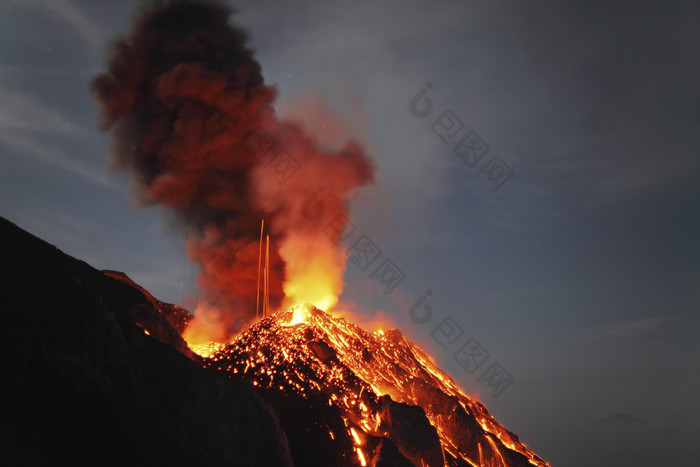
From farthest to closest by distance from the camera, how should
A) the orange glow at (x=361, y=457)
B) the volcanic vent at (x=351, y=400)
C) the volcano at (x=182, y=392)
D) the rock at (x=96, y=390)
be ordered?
the volcanic vent at (x=351, y=400) → the orange glow at (x=361, y=457) → the volcano at (x=182, y=392) → the rock at (x=96, y=390)

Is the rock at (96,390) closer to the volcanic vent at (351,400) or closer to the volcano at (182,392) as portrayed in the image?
the volcano at (182,392)

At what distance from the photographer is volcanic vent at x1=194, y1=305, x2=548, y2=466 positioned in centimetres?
5031

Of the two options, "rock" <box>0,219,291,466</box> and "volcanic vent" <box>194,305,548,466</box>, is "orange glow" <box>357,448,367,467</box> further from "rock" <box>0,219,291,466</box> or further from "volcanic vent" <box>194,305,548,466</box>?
"rock" <box>0,219,291,466</box>

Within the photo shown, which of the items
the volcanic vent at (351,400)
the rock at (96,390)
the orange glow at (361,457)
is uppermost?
the volcanic vent at (351,400)

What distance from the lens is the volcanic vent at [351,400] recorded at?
50312 millimetres

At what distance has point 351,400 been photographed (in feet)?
187

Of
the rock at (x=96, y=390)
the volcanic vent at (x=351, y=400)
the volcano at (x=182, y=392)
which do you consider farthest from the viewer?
the volcanic vent at (x=351, y=400)

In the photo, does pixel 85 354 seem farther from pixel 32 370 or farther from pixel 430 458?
pixel 430 458

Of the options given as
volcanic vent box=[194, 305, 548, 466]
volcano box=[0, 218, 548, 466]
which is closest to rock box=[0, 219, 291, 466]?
volcano box=[0, 218, 548, 466]

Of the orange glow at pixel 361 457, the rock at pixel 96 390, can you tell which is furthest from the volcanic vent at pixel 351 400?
the rock at pixel 96 390

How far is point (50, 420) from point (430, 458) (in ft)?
112

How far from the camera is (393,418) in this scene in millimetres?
55312

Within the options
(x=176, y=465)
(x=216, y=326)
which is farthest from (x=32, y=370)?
(x=216, y=326)

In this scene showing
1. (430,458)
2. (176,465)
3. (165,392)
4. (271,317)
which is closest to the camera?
(176,465)
